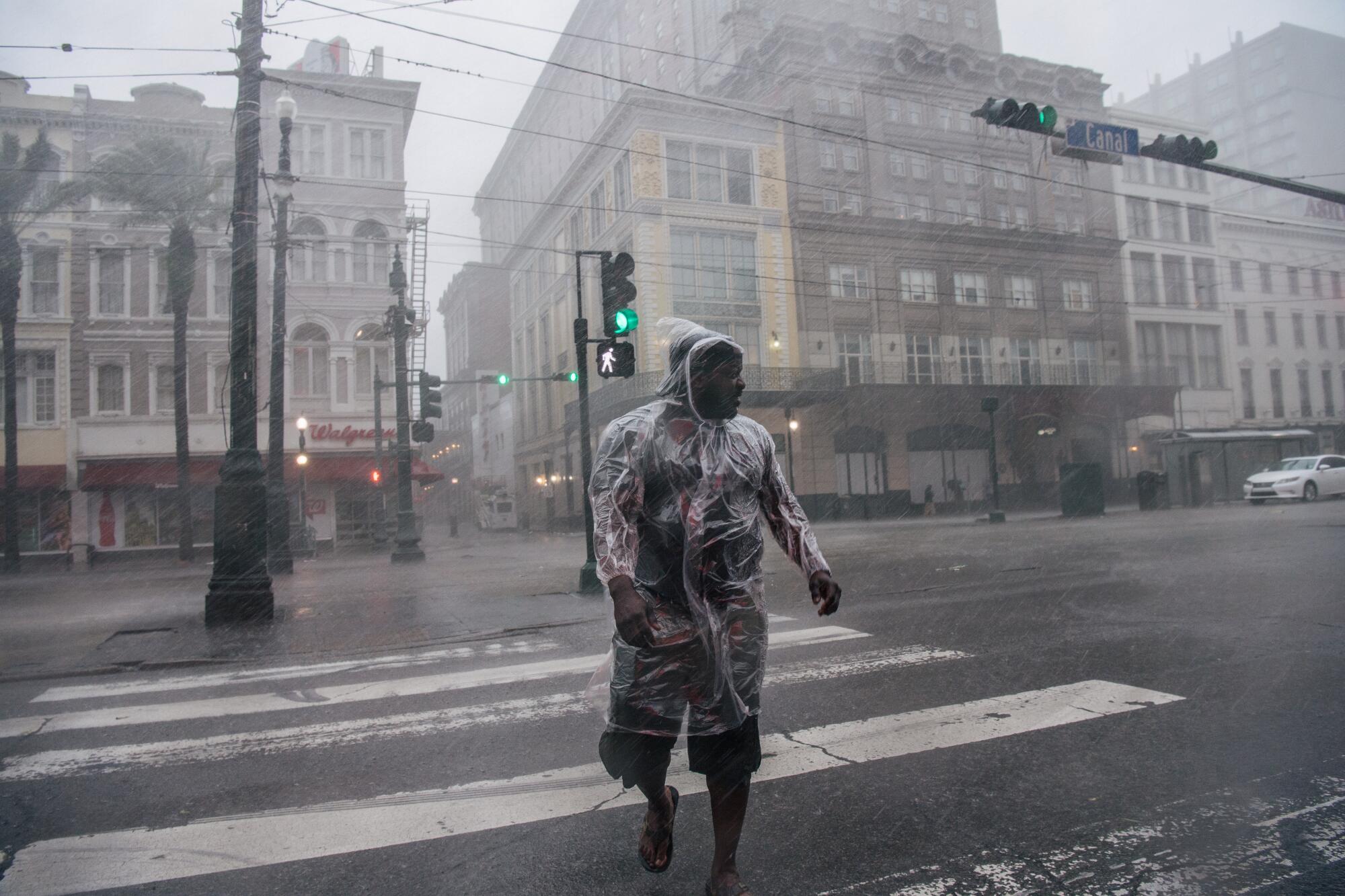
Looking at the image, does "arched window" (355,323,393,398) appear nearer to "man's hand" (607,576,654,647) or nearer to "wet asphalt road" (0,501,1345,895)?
"wet asphalt road" (0,501,1345,895)

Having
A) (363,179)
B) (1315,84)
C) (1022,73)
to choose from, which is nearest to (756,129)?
(1022,73)

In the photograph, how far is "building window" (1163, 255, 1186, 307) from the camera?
139 feet

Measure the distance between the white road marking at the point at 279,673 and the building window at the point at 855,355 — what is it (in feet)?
93.2

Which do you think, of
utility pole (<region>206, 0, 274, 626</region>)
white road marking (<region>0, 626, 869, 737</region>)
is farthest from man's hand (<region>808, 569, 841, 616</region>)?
utility pole (<region>206, 0, 274, 626</region>)

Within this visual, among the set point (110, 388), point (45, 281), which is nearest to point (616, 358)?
point (110, 388)

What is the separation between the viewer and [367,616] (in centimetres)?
920

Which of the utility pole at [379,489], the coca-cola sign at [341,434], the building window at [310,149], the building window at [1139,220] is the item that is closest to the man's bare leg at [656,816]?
the utility pole at [379,489]

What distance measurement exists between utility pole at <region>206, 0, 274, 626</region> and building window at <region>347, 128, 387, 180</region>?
862 inches

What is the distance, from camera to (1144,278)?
137 ft

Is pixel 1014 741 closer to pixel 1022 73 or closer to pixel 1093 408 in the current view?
pixel 1022 73

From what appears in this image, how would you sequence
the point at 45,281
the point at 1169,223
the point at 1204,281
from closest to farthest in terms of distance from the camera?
the point at 45,281, the point at 1169,223, the point at 1204,281

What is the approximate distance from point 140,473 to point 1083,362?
39770 millimetres

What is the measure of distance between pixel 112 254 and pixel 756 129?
22165mm

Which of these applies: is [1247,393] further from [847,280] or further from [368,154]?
[368,154]
